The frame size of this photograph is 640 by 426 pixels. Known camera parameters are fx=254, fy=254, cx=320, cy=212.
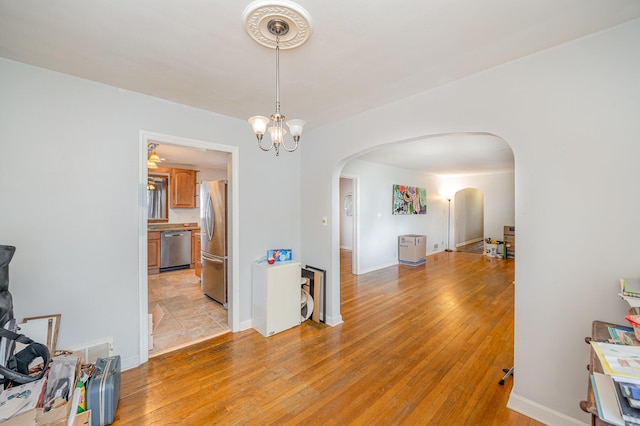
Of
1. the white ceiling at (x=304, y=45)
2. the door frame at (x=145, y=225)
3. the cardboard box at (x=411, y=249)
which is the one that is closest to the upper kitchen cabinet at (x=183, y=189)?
the door frame at (x=145, y=225)

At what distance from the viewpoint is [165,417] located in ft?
5.91

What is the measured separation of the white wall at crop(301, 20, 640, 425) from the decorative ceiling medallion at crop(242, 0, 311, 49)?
1416 millimetres

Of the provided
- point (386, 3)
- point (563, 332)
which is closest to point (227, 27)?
point (386, 3)

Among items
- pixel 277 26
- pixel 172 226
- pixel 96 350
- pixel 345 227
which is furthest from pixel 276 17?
pixel 345 227

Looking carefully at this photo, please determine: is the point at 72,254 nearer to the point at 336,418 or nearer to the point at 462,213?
the point at 336,418

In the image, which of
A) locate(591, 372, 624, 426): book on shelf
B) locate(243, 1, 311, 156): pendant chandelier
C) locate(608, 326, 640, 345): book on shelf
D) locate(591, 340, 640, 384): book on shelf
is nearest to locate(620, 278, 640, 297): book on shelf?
locate(608, 326, 640, 345): book on shelf

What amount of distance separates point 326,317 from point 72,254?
266 centimetres

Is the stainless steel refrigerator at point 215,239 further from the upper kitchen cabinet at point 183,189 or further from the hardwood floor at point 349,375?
the upper kitchen cabinet at point 183,189

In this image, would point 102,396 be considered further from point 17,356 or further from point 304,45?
point 304,45

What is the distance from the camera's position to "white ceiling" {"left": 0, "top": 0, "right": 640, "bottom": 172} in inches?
54.6

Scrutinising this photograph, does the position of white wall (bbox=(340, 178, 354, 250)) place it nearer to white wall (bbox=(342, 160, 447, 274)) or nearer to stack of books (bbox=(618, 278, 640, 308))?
white wall (bbox=(342, 160, 447, 274))

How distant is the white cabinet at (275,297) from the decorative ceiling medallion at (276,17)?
88.1 inches

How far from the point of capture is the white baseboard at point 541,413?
5.48ft

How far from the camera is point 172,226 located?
6.12 metres
